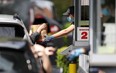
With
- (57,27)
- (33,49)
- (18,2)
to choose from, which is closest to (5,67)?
(33,49)

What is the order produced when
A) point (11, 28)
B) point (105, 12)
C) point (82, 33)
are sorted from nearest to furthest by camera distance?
point (105, 12) → point (11, 28) → point (82, 33)

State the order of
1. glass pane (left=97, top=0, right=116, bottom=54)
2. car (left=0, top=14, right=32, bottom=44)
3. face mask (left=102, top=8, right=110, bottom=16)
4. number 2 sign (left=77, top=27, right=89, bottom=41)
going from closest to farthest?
glass pane (left=97, top=0, right=116, bottom=54) < face mask (left=102, top=8, right=110, bottom=16) < car (left=0, top=14, right=32, bottom=44) < number 2 sign (left=77, top=27, right=89, bottom=41)

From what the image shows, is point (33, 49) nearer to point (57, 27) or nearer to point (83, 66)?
point (83, 66)

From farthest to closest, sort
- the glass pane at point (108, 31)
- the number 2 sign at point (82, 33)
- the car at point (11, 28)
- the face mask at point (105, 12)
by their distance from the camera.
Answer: the number 2 sign at point (82, 33), the car at point (11, 28), the face mask at point (105, 12), the glass pane at point (108, 31)

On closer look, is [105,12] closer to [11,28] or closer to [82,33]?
[11,28]

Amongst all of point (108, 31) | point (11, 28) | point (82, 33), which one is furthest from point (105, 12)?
point (82, 33)

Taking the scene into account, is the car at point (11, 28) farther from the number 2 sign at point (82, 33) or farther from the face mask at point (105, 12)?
the face mask at point (105, 12)

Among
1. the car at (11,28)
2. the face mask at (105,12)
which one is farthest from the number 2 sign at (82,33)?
the face mask at (105,12)

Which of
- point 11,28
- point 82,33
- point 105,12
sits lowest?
point 82,33

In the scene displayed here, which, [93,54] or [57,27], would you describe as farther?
[57,27]

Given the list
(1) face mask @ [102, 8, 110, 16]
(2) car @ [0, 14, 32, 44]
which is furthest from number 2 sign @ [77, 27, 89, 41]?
(1) face mask @ [102, 8, 110, 16]

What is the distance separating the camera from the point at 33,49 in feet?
26.2

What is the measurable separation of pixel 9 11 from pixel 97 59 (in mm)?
25926

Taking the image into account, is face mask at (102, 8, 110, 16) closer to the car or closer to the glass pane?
the glass pane
